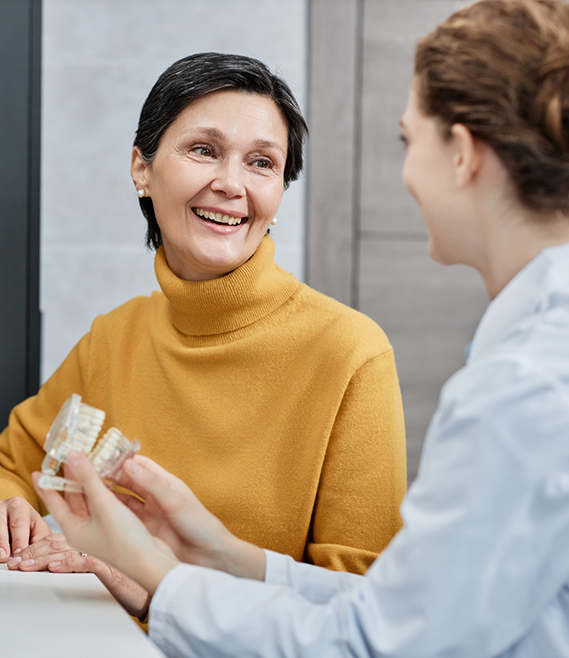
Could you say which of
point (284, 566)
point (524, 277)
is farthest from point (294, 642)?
point (524, 277)

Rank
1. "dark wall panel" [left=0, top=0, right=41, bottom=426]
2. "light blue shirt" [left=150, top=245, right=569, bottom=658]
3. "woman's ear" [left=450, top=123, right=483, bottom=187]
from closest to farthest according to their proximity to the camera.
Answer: "light blue shirt" [left=150, top=245, right=569, bottom=658]
"woman's ear" [left=450, top=123, right=483, bottom=187]
"dark wall panel" [left=0, top=0, right=41, bottom=426]

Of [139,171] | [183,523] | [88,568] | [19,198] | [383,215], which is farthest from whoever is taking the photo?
[383,215]

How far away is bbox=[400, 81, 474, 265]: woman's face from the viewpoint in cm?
→ 67

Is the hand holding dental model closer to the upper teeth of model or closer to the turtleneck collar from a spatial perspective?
the turtleneck collar

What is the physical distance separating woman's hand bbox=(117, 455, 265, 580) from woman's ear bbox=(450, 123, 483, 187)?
1.36 feet

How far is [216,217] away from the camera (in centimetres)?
121

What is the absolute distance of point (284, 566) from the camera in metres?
0.81

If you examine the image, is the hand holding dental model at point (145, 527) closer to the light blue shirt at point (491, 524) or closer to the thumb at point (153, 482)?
the thumb at point (153, 482)

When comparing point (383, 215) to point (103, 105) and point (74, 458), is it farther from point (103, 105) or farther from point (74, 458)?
point (74, 458)

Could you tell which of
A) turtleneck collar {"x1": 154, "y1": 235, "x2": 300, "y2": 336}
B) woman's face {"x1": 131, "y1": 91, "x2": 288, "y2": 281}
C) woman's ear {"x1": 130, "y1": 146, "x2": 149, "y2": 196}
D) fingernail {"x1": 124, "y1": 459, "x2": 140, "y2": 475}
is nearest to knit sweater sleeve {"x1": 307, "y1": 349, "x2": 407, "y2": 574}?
turtleneck collar {"x1": 154, "y1": 235, "x2": 300, "y2": 336}

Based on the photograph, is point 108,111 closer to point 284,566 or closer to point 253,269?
point 253,269

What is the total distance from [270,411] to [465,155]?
0.62 meters

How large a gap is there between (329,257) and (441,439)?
4.52 ft

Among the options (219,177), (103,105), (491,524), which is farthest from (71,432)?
(103,105)
